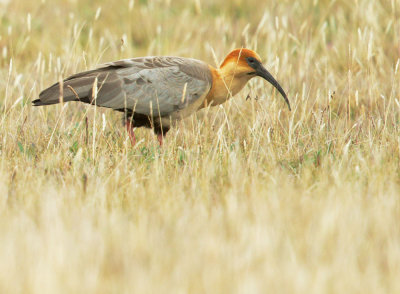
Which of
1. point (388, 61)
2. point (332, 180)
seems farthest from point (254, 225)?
point (388, 61)

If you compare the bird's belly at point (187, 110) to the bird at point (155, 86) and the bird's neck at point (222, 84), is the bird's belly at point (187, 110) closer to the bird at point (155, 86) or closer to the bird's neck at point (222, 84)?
the bird at point (155, 86)

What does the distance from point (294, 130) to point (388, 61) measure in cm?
225

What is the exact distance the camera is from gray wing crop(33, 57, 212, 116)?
562cm

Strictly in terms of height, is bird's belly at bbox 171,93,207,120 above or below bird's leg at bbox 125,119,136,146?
above

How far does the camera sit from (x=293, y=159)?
4.95 metres

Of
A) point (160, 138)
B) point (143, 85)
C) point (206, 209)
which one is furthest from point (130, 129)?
point (206, 209)

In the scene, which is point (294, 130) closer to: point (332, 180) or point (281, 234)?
point (332, 180)

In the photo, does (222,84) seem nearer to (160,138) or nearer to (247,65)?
(247,65)

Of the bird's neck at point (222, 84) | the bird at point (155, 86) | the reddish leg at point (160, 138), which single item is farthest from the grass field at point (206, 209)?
the bird's neck at point (222, 84)

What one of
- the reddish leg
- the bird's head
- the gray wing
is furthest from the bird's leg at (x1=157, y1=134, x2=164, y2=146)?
the bird's head

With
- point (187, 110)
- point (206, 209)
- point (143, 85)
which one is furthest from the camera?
point (187, 110)

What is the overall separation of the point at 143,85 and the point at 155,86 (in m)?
0.10

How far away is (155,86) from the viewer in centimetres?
578

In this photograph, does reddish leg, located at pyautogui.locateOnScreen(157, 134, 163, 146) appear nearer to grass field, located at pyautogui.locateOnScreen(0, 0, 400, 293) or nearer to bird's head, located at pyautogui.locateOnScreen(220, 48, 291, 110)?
grass field, located at pyautogui.locateOnScreen(0, 0, 400, 293)
